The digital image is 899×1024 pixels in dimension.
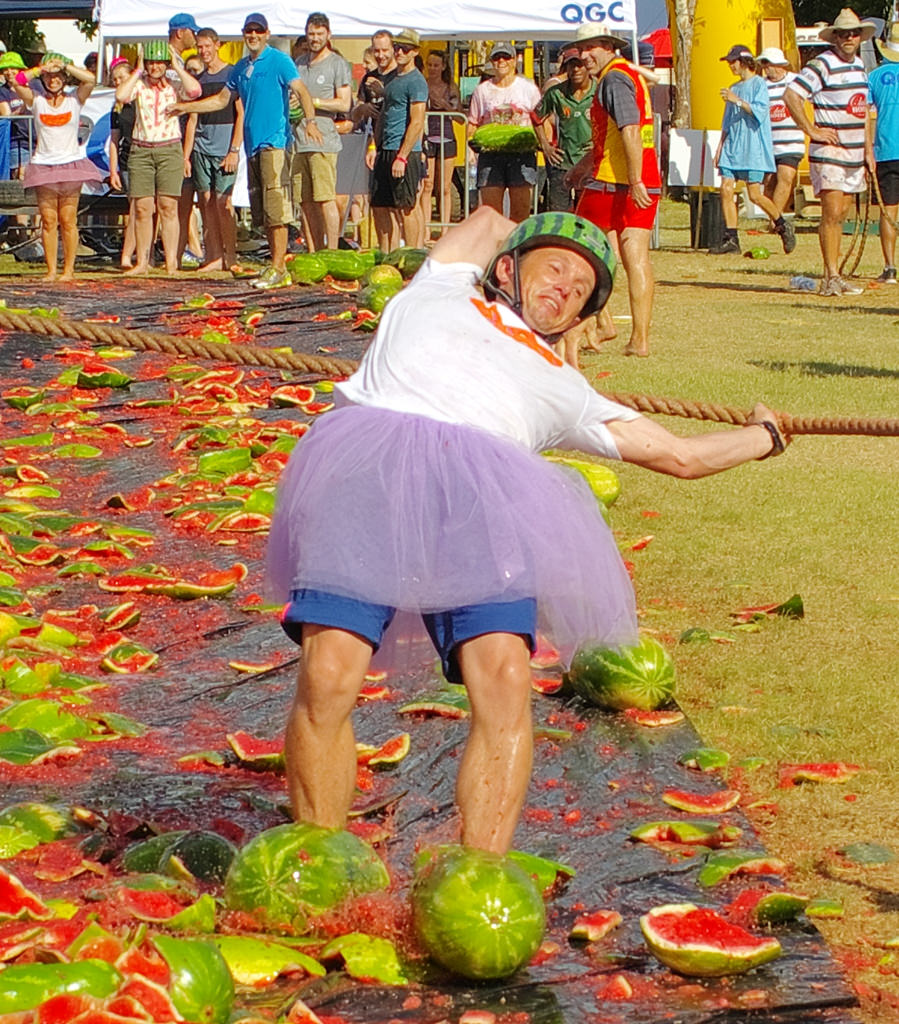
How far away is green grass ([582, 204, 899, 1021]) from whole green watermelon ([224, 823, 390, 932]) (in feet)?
3.81

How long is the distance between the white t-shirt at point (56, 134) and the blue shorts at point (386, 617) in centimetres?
1230

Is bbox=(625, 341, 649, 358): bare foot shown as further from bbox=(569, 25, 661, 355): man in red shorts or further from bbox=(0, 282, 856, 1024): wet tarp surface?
bbox=(0, 282, 856, 1024): wet tarp surface

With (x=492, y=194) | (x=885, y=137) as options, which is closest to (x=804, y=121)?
(x=885, y=137)

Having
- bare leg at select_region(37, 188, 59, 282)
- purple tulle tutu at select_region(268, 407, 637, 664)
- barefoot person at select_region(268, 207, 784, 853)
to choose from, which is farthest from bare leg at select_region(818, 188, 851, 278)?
purple tulle tutu at select_region(268, 407, 637, 664)

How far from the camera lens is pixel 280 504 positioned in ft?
12.4

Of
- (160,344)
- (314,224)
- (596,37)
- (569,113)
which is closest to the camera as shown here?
(160,344)

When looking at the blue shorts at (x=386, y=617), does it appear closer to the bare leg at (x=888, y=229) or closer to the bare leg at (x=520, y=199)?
the bare leg at (x=520, y=199)

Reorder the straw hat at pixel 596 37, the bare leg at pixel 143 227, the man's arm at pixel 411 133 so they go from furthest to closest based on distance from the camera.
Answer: the bare leg at pixel 143 227 < the man's arm at pixel 411 133 < the straw hat at pixel 596 37

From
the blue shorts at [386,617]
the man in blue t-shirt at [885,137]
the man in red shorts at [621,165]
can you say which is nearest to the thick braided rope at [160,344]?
the blue shorts at [386,617]

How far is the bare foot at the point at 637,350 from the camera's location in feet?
39.9

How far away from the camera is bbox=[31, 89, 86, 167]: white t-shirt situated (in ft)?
49.1

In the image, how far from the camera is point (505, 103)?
55.2 feet

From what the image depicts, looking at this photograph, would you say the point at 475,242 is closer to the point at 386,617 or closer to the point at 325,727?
the point at 386,617

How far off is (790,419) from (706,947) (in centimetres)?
159
